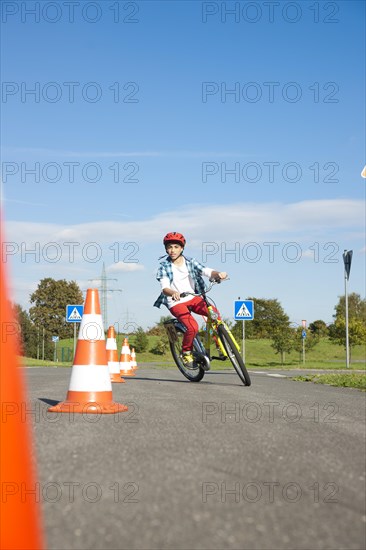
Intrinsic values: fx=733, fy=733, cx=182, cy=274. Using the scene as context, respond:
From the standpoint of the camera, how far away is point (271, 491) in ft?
10.8

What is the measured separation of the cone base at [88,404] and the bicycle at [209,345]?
3906 mm

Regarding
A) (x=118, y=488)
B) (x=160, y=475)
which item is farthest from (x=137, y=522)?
(x=160, y=475)

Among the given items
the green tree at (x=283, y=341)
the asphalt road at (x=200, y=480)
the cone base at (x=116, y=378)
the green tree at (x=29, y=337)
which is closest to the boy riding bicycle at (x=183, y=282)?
the cone base at (x=116, y=378)

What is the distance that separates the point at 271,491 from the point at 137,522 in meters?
0.82

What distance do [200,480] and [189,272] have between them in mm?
7658

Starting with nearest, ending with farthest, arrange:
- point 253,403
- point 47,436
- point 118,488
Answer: point 118,488, point 47,436, point 253,403

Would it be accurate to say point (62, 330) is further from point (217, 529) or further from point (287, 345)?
point (217, 529)

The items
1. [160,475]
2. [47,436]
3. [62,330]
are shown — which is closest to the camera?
[160,475]

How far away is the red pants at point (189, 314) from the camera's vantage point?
1055cm

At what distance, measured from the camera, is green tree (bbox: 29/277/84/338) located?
9694 cm

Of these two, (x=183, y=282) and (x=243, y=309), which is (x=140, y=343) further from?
(x=183, y=282)

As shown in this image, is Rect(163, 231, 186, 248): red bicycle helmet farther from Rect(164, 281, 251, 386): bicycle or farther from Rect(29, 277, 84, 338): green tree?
Rect(29, 277, 84, 338): green tree

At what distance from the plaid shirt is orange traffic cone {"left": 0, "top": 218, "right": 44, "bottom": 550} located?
7957 millimetres

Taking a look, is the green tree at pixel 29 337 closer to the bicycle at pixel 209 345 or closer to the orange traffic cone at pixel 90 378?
the bicycle at pixel 209 345
